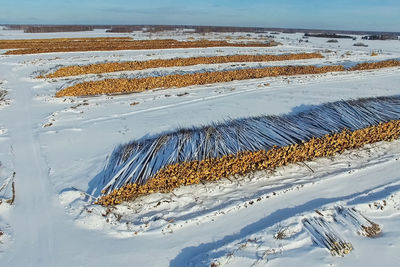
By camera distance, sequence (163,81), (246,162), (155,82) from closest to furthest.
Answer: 1. (246,162)
2. (155,82)
3. (163,81)

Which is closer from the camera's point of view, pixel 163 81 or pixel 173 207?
pixel 173 207

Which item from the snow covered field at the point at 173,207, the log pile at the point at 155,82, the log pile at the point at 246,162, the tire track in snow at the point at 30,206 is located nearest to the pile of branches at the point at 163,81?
the log pile at the point at 155,82

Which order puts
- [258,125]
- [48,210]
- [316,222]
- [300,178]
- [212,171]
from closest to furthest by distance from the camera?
[316,222] < [48,210] < [212,171] < [300,178] < [258,125]

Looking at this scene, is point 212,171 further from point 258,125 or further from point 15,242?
point 15,242

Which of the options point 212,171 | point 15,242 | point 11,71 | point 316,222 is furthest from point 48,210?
point 11,71

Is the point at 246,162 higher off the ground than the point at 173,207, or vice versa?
the point at 246,162

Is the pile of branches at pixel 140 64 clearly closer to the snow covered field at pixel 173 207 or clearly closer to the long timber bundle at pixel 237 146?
the snow covered field at pixel 173 207

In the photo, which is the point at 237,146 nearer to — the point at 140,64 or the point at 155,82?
the point at 155,82

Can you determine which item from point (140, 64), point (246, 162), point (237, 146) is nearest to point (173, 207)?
point (246, 162)
